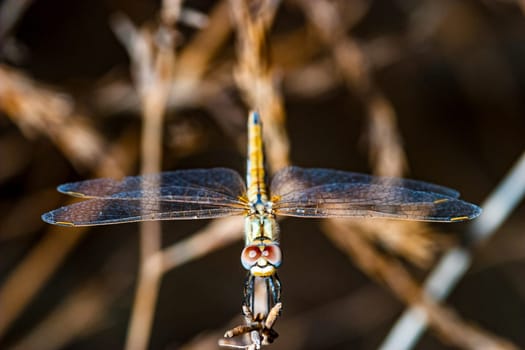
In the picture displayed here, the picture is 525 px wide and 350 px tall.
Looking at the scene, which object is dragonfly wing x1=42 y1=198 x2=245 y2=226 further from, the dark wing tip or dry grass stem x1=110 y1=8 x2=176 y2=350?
dry grass stem x1=110 y1=8 x2=176 y2=350

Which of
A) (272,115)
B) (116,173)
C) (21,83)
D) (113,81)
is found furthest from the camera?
(113,81)

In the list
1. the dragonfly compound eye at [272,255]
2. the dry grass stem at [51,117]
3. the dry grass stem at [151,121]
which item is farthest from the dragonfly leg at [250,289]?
the dry grass stem at [51,117]

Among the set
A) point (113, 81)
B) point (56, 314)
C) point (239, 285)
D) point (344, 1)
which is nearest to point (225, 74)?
point (113, 81)

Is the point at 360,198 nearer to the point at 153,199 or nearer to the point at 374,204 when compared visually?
the point at 374,204

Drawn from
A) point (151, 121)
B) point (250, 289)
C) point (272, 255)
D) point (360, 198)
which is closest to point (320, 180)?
point (360, 198)

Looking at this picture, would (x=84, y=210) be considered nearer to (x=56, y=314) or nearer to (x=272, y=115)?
(x=272, y=115)

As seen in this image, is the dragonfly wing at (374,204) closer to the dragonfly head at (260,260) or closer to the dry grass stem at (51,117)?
the dragonfly head at (260,260)
